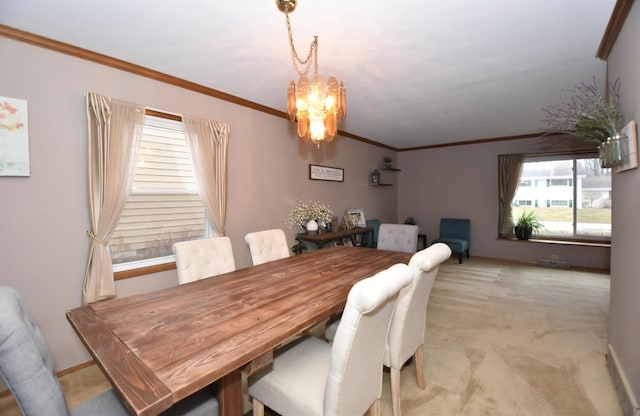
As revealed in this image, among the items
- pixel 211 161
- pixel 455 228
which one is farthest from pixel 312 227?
pixel 455 228

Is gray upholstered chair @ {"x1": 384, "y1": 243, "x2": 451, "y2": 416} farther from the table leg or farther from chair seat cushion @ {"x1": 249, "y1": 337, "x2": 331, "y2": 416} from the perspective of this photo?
the table leg

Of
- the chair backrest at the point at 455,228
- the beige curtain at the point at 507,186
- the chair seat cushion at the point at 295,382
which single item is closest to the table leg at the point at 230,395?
the chair seat cushion at the point at 295,382

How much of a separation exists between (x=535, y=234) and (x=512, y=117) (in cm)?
264

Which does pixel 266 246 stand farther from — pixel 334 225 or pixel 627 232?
pixel 627 232

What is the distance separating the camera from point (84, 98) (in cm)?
228

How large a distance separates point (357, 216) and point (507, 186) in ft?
9.91

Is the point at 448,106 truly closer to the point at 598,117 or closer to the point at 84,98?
the point at 598,117

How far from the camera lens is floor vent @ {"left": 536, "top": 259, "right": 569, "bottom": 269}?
515cm

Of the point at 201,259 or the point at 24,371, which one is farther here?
the point at 201,259

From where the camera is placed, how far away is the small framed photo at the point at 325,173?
441 cm

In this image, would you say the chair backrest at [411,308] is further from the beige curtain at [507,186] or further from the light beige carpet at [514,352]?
the beige curtain at [507,186]

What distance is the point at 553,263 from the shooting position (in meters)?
5.25

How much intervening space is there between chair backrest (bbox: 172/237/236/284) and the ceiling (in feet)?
4.97

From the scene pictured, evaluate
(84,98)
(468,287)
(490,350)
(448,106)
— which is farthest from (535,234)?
(84,98)
